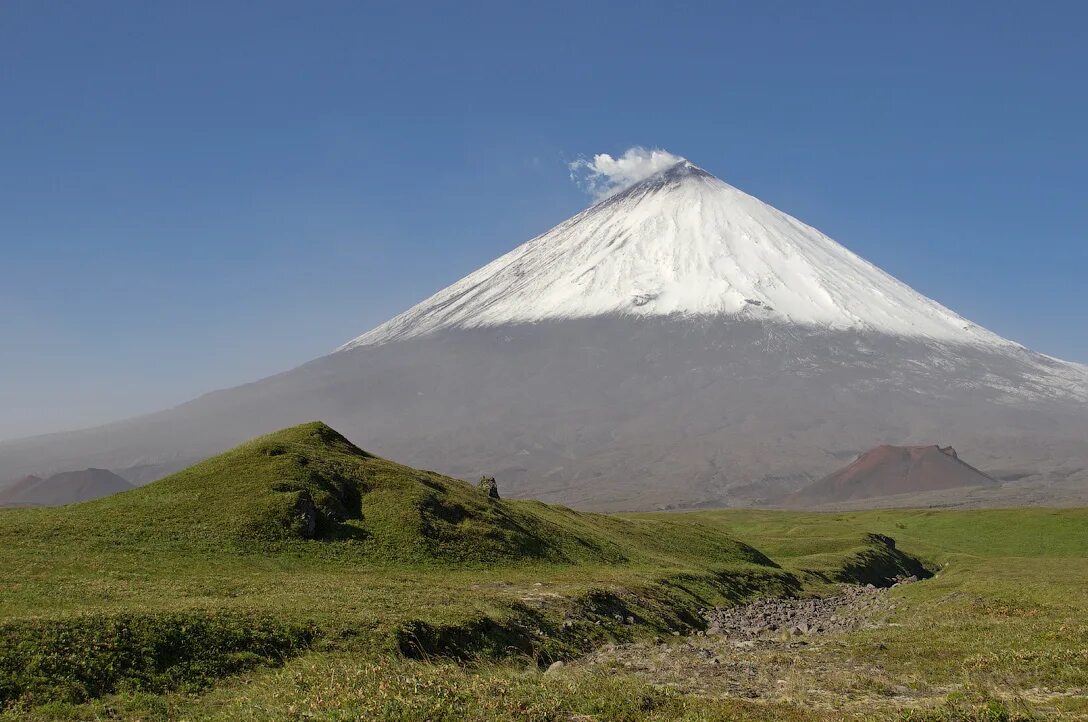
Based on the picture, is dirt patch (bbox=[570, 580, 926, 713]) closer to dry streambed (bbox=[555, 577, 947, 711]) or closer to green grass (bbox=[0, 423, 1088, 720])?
dry streambed (bbox=[555, 577, 947, 711])

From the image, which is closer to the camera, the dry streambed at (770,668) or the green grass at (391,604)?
the green grass at (391,604)

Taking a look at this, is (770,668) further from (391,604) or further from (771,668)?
(391,604)

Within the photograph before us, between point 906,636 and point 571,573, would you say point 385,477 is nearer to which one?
point 571,573

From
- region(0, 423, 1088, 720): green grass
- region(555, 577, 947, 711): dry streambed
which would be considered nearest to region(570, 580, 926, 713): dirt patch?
region(555, 577, 947, 711): dry streambed

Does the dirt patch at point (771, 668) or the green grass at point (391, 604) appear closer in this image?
the green grass at point (391, 604)

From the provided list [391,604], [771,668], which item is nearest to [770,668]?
[771,668]

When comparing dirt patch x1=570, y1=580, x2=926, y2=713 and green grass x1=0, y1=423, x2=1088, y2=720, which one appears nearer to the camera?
green grass x1=0, y1=423, x2=1088, y2=720

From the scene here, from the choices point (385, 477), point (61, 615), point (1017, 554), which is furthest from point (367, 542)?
point (1017, 554)

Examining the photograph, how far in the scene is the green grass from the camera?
15227mm

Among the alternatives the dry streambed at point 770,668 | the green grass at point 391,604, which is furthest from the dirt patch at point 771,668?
Answer: the green grass at point 391,604

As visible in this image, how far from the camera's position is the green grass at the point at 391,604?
50.0 ft

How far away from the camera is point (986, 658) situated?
18.0 m

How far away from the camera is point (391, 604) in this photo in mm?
25250

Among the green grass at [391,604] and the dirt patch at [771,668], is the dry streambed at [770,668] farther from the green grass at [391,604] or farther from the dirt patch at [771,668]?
the green grass at [391,604]
